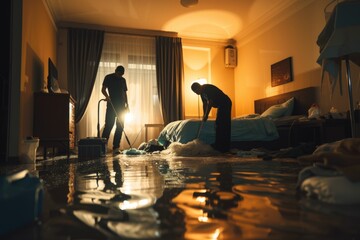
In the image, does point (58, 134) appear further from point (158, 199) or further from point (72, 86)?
point (158, 199)

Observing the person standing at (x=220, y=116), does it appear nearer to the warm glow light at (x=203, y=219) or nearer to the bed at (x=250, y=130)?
A: the bed at (x=250, y=130)

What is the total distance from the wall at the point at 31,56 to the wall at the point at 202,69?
10.5ft

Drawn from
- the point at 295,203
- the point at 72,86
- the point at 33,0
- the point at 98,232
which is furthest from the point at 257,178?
the point at 72,86

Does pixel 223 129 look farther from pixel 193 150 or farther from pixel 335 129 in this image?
pixel 335 129

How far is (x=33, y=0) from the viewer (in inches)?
157

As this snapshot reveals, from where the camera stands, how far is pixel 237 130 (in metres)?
4.03

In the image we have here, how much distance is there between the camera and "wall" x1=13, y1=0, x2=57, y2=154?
3.45 meters

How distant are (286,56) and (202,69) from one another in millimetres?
2223

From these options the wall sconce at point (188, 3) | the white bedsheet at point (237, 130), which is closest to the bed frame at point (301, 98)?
the white bedsheet at point (237, 130)

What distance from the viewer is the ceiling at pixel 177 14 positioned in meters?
5.25

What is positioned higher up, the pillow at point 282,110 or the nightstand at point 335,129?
the pillow at point 282,110

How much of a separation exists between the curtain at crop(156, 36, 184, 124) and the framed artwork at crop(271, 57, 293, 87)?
6.89 ft

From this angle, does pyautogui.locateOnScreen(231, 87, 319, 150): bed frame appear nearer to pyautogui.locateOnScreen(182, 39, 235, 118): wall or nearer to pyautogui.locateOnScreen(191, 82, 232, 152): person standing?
pyautogui.locateOnScreen(191, 82, 232, 152): person standing

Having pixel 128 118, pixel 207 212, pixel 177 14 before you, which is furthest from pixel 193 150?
pixel 177 14
